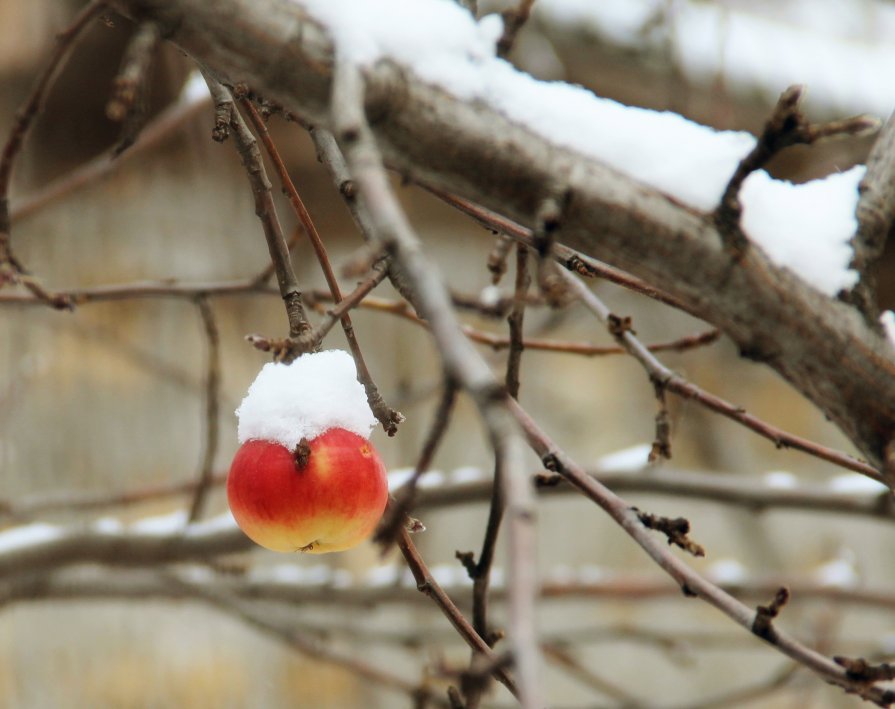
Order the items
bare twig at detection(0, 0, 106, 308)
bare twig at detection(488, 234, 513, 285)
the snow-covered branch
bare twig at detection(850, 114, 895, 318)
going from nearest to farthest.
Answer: the snow-covered branch
bare twig at detection(850, 114, 895, 318)
bare twig at detection(0, 0, 106, 308)
bare twig at detection(488, 234, 513, 285)

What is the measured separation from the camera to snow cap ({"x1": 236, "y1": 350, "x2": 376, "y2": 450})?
2.45 feet

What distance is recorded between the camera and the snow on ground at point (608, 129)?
0.54 meters

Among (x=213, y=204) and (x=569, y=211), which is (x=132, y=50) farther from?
(x=213, y=204)

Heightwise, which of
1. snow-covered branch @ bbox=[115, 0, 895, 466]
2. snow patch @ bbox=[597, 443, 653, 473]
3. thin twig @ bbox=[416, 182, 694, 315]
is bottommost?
snow-covered branch @ bbox=[115, 0, 895, 466]

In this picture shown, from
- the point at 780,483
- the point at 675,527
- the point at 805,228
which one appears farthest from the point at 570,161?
the point at 780,483

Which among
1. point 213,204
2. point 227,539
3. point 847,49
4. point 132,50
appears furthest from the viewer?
point 847,49

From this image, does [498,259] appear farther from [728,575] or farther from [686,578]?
[728,575]

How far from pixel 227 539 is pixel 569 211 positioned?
112 cm

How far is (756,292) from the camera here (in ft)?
1.89

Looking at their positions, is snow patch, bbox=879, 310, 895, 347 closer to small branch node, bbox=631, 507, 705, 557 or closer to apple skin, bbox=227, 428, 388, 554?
small branch node, bbox=631, 507, 705, 557

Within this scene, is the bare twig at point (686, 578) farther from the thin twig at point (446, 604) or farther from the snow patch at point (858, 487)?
the snow patch at point (858, 487)

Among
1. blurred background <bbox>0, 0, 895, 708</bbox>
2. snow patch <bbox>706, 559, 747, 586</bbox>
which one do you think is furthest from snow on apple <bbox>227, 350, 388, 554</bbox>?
blurred background <bbox>0, 0, 895, 708</bbox>

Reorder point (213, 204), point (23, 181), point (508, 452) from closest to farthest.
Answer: point (508, 452) < point (23, 181) < point (213, 204)

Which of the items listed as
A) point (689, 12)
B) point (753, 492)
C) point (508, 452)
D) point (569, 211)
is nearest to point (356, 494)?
point (569, 211)
